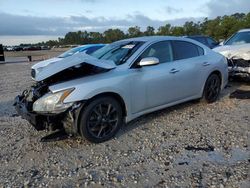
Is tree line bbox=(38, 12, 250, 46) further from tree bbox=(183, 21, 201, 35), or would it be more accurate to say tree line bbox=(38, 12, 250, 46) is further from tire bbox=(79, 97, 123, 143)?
tire bbox=(79, 97, 123, 143)

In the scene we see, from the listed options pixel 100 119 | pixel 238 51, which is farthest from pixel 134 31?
pixel 100 119

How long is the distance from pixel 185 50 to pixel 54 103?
302cm

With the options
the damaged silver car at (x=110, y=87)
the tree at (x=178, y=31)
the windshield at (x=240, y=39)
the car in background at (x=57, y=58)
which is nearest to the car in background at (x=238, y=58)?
the windshield at (x=240, y=39)

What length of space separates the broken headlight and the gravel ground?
22.8 inches

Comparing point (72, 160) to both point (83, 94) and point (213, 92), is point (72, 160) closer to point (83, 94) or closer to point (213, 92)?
point (83, 94)

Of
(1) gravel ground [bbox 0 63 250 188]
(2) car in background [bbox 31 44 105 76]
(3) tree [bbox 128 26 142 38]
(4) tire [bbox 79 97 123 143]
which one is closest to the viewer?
(1) gravel ground [bbox 0 63 250 188]

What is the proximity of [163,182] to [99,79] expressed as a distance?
76.2 inches

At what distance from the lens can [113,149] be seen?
4.68m

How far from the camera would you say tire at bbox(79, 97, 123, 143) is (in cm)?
472

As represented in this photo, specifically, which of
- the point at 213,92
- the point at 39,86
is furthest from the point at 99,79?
the point at 213,92

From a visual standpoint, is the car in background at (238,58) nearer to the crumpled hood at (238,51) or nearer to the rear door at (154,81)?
the crumpled hood at (238,51)

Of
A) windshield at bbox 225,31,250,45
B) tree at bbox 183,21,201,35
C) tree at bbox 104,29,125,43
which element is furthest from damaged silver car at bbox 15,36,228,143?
tree at bbox 104,29,125,43

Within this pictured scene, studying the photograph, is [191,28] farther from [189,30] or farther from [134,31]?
[134,31]

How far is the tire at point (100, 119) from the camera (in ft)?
15.5
